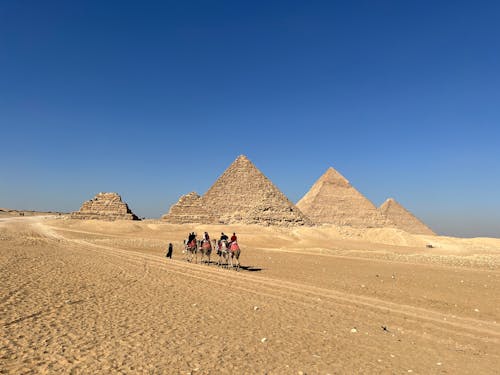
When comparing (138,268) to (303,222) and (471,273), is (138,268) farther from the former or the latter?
(303,222)

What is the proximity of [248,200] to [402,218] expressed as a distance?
227 feet

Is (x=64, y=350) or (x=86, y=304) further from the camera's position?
(x=86, y=304)

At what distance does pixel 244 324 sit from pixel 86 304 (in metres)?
4.54

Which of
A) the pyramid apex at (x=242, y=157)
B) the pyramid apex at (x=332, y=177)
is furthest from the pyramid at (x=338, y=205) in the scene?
the pyramid apex at (x=242, y=157)

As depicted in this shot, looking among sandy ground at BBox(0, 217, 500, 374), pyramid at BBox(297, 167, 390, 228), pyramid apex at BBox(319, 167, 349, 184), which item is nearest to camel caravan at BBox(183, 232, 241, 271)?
sandy ground at BBox(0, 217, 500, 374)

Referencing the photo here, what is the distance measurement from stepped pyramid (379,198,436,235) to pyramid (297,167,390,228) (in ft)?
44.9

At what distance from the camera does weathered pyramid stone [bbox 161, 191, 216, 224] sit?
89.9 meters

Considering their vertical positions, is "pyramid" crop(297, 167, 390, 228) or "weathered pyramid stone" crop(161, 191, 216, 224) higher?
"pyramid" crop(297, 167, 390, 228)

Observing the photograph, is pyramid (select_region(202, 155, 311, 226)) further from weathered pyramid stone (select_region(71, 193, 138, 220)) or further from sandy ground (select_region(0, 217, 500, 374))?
sandy ground (select_region(0, 217, 500, 374))

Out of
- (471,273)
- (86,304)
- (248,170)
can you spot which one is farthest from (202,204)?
(86,304)

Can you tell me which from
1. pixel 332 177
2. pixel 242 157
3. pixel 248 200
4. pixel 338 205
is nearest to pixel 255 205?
pixel 248 200

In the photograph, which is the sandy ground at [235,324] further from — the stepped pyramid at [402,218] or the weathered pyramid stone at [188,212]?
the stepped pyramid at [402,218]

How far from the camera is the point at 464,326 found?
966cm

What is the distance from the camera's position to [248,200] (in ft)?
330
